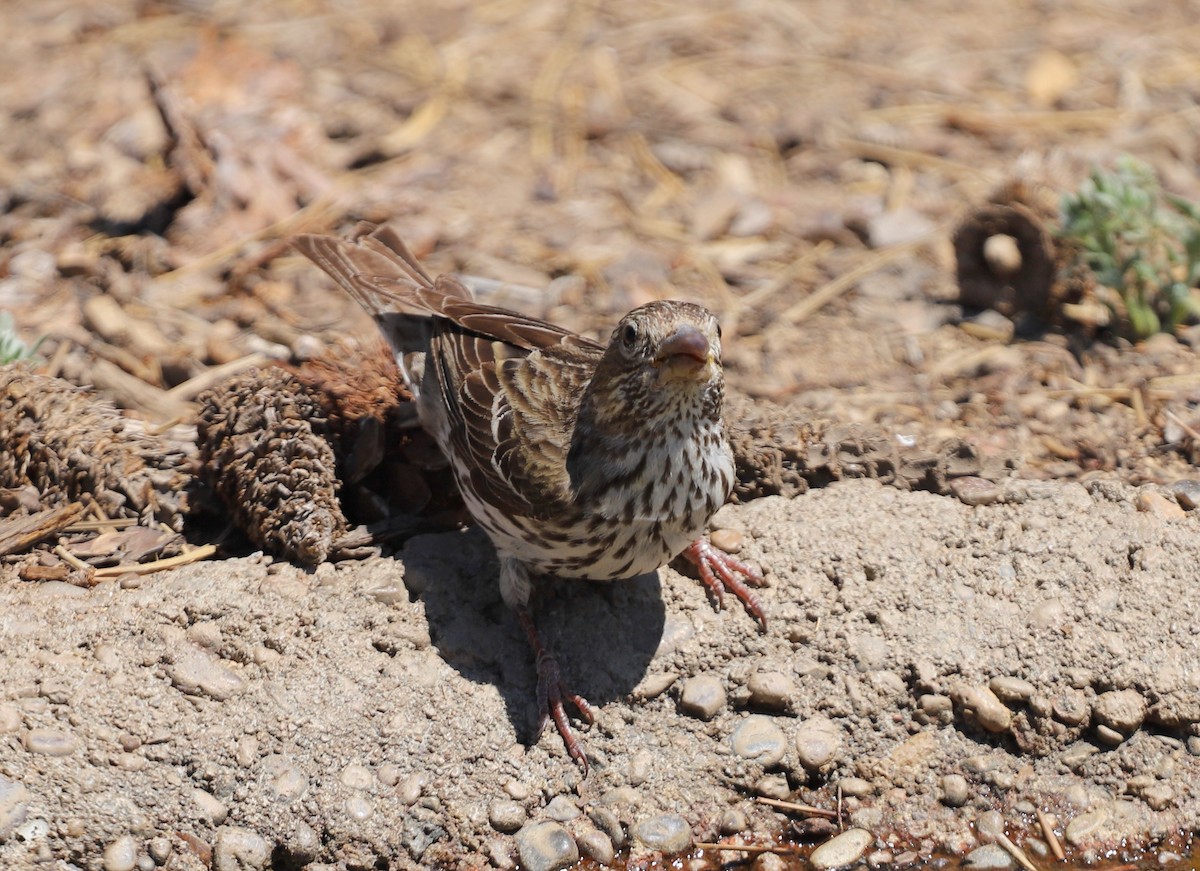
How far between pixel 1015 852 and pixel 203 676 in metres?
2.84

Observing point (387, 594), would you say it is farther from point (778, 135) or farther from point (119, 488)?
point (778, 135)

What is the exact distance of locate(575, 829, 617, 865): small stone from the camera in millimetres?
4828

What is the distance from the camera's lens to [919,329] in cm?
722

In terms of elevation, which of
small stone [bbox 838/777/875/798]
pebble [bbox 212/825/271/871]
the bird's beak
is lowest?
small stone [bbox 838/777/875/798]

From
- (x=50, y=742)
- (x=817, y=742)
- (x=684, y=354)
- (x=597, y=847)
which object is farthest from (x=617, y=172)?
(x=50, y=742)

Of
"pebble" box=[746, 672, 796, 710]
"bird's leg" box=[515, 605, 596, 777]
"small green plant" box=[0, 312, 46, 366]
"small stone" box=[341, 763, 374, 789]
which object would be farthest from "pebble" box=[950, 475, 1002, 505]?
"small green plant" box=[0, 312, 46, 366]

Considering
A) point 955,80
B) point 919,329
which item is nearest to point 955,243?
point 919,329

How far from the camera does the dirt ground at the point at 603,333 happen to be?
4867mm

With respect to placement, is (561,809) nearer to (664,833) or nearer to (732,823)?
(664,833)

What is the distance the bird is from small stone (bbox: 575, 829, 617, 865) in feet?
0.81

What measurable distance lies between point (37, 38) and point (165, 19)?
0.84 metres

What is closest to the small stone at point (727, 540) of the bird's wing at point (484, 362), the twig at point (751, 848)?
the bird's wing at point (484, 362)

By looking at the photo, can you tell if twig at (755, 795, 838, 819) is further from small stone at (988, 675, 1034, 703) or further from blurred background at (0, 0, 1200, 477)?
blurred background at (0, 0, 1200, 477)

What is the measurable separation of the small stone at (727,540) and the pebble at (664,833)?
1.07m
